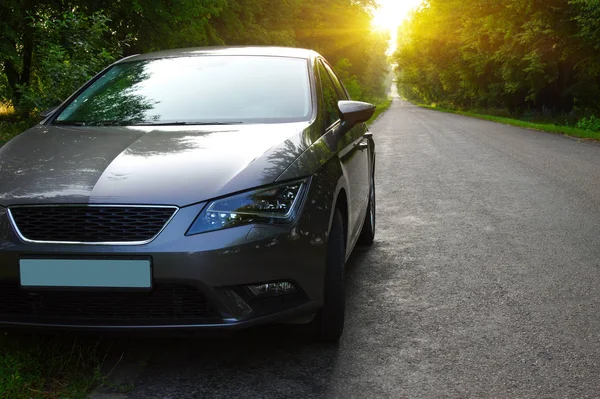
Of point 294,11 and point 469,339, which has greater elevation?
point 294,11

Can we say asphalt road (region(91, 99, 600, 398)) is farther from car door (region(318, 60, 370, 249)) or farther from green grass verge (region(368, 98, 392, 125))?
green grass verge (region(368, 98, 392, 125))

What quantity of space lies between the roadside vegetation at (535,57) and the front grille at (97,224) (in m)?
19.0

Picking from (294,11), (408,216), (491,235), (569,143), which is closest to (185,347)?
(491,235)

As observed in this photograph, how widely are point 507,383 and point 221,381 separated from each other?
1.32 metres

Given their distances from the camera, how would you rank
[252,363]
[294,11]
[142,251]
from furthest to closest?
[294,11] → [252,363] → [142,251]

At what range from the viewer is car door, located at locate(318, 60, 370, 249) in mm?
4332

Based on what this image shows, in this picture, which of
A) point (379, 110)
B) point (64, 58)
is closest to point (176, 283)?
point (64, 58)

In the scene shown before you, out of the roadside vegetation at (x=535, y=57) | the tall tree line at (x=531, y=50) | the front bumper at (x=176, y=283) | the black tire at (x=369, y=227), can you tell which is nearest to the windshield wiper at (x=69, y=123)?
the front bumper at (x=176, y=283)

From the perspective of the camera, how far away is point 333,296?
3.55m

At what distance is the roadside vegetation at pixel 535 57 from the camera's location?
79.3ft

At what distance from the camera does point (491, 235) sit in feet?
21.1

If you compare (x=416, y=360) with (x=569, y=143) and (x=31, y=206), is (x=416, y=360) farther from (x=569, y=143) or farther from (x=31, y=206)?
(x=569, y=143)

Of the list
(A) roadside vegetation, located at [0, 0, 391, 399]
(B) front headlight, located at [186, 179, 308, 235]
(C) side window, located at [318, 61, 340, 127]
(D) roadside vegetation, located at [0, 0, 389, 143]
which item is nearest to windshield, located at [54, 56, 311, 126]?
Answer: (C) side window, located at [318, 61, 340, 127]

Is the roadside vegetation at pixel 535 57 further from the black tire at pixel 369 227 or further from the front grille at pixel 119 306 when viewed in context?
the front grille at pixel 119 306
